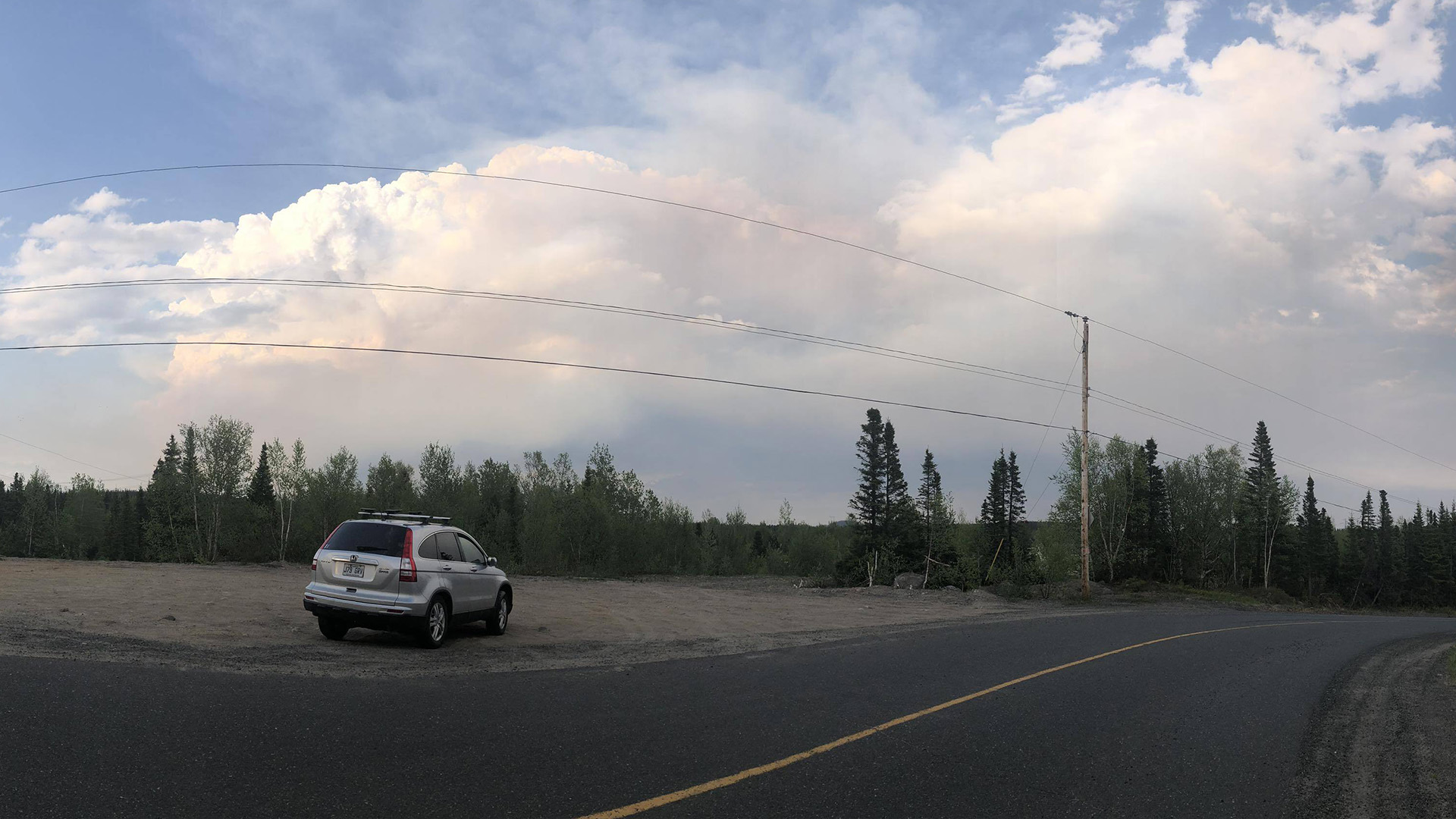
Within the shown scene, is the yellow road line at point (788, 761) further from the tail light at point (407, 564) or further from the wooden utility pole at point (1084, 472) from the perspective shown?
the wooden utility pole at point (1084, 472)

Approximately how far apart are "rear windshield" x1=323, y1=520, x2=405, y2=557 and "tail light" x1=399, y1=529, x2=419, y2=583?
0.24ft

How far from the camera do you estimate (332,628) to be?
505 inches

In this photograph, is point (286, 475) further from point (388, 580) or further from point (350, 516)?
point (388, 580)

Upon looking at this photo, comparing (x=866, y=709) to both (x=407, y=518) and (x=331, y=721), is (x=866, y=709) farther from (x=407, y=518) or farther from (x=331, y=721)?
(x=407, y=518)

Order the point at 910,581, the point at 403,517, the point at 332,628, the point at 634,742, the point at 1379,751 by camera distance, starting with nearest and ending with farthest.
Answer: the point at 634,742 → the point at 1379,751 → the point at 332,628 → the point at 403,517 → the point at 910,581

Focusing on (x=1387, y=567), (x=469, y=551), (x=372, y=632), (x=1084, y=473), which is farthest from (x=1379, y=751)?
(x=1387, y=567)

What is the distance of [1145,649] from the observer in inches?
574

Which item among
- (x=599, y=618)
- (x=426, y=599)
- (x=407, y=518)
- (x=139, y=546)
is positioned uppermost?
(x=407, y=518)

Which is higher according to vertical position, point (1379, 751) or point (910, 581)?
point (1379, 751)

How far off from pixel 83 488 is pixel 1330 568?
14507 cm

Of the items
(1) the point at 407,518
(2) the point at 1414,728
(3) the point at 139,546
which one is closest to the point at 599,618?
(1) the point at 407,518

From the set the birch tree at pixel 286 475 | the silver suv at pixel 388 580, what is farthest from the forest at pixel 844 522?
the silver suv at pixel 388 580

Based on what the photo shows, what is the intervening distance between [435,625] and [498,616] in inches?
87.9

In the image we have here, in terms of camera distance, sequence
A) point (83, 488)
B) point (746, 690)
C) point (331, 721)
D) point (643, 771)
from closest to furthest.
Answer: point (643, 771) → point (331, 721) → point (746, 690) → point (83, 488)
